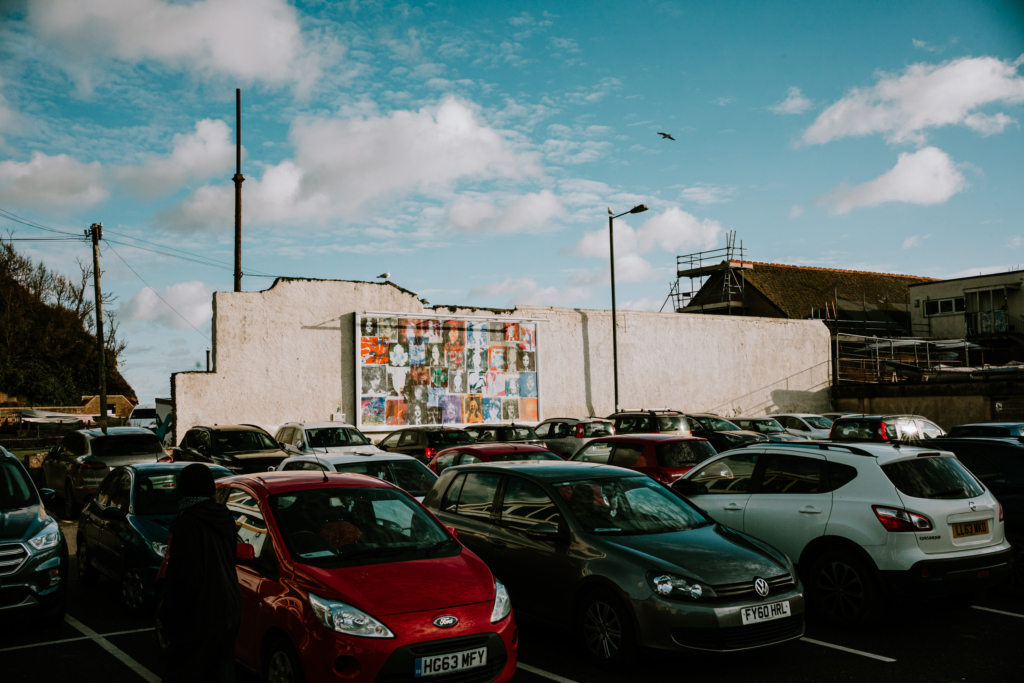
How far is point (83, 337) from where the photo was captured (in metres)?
50.3

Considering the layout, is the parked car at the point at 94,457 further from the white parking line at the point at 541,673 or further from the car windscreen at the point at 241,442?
the white parking line at the point at 541,673

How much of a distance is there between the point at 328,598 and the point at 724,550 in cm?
325

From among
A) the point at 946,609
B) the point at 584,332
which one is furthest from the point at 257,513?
the point at 584,332

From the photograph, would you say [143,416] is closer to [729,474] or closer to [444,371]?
[444,371]

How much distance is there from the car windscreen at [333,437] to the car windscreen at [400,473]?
650 centimetres

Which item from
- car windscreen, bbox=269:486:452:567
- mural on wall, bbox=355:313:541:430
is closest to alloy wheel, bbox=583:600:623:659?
car windscreen, bbox=269:486:452:567

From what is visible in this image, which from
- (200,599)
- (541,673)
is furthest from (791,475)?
(200,599)

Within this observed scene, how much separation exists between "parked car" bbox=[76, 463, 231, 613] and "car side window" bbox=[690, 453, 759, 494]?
578 cm

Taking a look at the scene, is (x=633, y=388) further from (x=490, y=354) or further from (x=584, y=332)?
(x=490, y=354)

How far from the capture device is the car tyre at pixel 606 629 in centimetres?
571

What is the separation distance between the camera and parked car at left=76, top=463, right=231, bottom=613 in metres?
7.38

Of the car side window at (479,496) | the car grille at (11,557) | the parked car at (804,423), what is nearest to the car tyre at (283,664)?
the car side window at (479,496)

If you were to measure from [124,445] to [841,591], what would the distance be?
1233 centimetres

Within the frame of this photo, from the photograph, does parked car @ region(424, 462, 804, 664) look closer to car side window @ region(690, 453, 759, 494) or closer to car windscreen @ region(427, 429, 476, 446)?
car side window @ region(690, 453, 759, 494)
